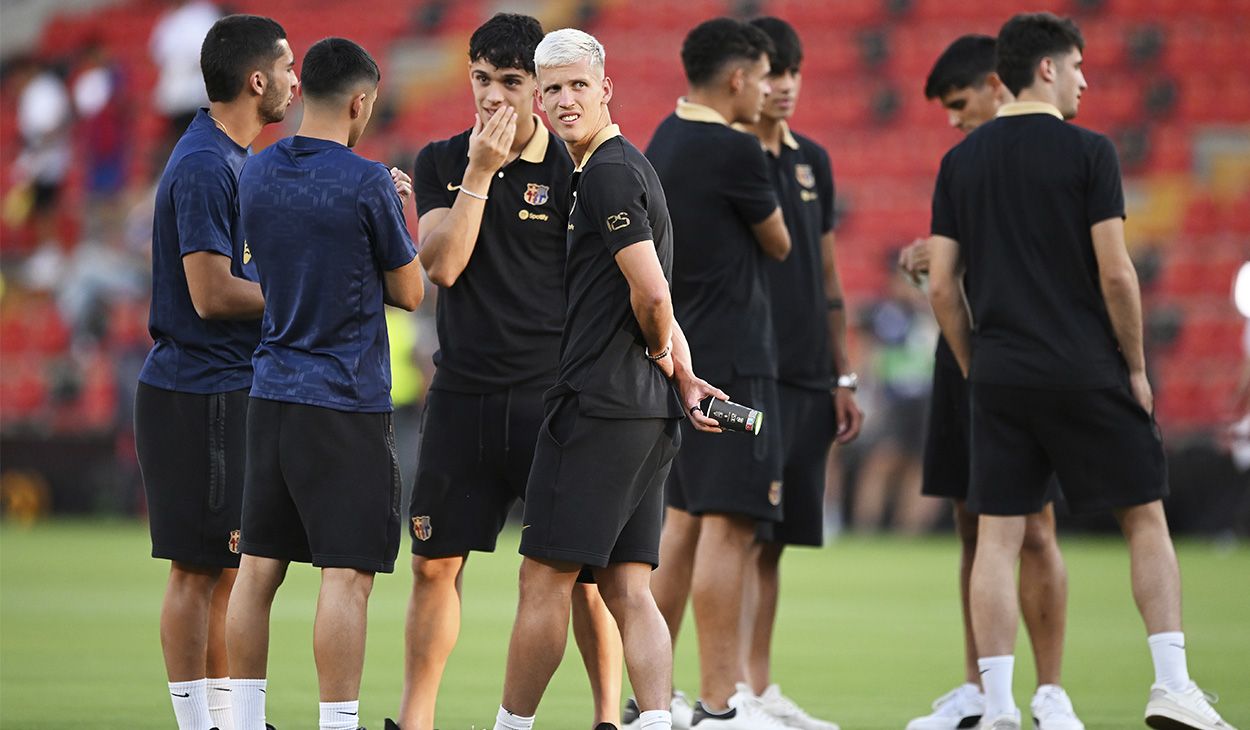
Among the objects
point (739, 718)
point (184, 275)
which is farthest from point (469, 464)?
point (739, 718)

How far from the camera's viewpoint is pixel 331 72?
194 inches

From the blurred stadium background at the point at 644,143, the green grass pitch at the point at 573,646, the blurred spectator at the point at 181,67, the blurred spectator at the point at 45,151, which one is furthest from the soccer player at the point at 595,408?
the blurred spectator at the point at 45,151

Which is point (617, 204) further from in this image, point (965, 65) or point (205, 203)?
point (965, 65)

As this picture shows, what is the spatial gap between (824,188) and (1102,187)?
152 centimetres

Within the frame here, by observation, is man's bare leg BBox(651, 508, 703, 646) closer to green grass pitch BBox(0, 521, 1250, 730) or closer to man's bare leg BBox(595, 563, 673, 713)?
green grass pitch BBox(0, 521, 1250, 730)

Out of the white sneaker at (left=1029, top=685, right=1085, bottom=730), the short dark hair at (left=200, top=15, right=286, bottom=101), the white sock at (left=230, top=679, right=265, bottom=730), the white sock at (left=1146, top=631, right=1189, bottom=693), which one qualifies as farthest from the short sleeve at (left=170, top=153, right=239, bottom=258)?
the white sock at (left=1146, top=631, right=1189, bottom=693)

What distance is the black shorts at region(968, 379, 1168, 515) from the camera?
577 cm

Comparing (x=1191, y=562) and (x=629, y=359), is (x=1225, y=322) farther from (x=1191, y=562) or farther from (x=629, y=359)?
(x=629, y=359)

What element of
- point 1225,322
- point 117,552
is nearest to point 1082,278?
point 117,552

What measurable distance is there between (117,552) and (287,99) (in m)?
8.87

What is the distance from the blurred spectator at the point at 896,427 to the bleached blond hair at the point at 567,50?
426 inches

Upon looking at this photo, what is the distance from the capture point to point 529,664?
4902 millimetres

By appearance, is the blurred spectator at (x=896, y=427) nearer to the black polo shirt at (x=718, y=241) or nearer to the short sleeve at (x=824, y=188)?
the short sleeve at (x=824, y=188)

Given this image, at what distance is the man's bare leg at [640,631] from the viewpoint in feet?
15.9
